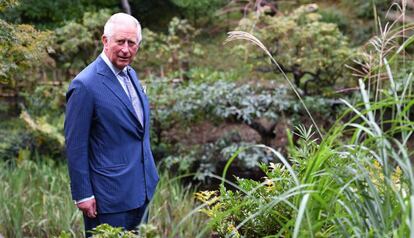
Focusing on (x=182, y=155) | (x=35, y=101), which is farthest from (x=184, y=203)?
(x=35, y=101)

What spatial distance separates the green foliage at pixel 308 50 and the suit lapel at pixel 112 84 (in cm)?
443

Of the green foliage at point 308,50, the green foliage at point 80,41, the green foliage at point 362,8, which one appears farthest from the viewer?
the green foliage at point 362,8

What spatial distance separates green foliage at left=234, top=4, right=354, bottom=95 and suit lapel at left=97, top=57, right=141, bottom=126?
14.5ft

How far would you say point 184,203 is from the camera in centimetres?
493

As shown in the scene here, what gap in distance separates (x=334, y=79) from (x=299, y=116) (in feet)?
2.73

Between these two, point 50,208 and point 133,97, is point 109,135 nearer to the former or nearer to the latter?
point 133,97

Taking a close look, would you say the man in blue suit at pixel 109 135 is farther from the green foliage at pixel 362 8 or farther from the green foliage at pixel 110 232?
the green foliage at pixel 362 8

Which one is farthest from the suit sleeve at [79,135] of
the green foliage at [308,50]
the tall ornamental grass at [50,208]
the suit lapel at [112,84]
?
the green foliage at [308,50]

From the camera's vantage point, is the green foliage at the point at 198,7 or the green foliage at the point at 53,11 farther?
the green foliage at the point at 198,7

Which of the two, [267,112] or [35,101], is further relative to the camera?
[35,101]

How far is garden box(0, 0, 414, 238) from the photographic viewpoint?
82.6 inches

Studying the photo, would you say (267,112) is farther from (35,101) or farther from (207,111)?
(35,101)

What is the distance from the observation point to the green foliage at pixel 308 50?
7055mm

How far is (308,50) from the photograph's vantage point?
7199mm
